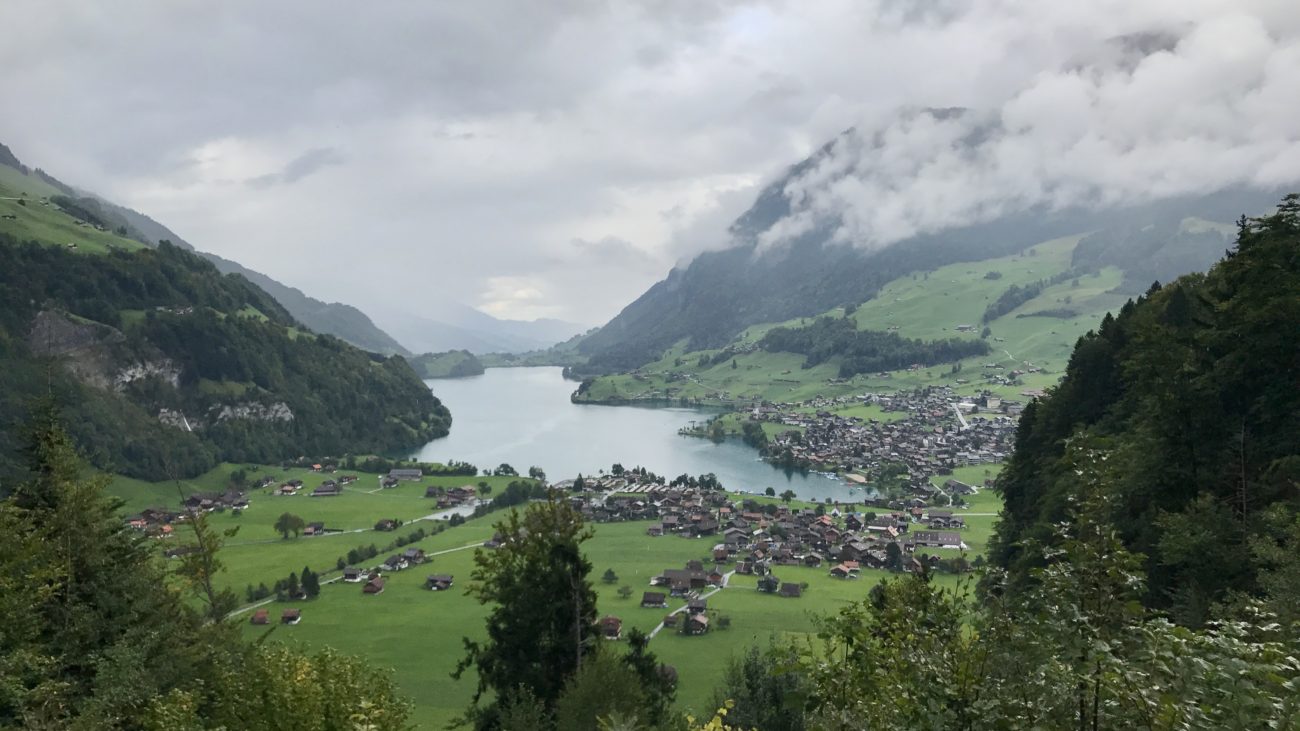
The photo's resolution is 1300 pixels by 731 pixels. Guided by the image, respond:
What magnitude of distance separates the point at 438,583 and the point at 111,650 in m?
45.2

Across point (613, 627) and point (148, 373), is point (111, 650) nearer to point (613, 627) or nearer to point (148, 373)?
point (613, 627)

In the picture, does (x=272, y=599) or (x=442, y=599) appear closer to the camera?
(x=442, y=599)

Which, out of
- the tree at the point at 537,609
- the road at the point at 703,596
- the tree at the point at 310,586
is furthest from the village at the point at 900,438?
the tree at the point at 537,609

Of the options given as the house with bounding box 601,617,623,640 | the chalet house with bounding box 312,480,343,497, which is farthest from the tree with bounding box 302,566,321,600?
the chalet house with bounding box 312,480,343,497

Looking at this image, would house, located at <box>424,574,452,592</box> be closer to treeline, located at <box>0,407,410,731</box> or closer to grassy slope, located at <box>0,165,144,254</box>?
treeline, located at <box>0,407,410,731</box>

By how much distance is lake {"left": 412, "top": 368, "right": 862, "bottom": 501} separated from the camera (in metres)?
106

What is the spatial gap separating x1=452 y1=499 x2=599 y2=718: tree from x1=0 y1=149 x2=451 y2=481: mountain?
314 ft

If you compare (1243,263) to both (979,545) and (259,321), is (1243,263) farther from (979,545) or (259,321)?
(259,321)

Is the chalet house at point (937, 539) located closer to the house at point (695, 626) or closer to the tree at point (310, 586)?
the house at point (695, 626)

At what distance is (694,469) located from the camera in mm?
110875

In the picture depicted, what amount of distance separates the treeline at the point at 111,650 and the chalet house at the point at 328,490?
3319 inches

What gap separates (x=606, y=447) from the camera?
427ft

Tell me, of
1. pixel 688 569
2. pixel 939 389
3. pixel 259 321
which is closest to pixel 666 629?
pixel 688 569

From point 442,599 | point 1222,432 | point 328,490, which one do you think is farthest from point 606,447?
point 1222,432
